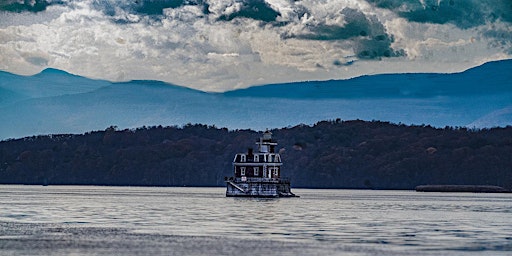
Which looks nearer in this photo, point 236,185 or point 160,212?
point 160,212

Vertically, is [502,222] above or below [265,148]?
below

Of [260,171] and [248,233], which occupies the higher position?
[260,171]

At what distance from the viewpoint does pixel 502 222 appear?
348ft

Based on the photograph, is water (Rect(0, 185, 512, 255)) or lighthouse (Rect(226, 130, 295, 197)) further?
lighthouse (Rect(226, 130, 295, 197))

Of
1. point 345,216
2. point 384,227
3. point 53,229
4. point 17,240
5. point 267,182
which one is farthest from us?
point 267,182

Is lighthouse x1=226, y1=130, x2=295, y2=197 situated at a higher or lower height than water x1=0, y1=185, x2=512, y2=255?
higher

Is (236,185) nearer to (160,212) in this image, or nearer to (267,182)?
(267,182)

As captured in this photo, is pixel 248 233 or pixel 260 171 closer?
pixel 248 233

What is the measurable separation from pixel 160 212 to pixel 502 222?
3718 cm

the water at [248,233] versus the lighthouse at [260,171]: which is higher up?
the lighthouse at [260,171]

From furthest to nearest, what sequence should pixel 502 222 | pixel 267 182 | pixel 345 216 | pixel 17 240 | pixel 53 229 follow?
pixel 267 182, pixel 345 216, pixel 502 222, pixel 53 229, pixel 17 240

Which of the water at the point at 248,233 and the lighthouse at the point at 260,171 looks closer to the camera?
the water at the point at 248,233

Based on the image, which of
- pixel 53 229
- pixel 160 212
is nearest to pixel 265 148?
pixel 160 212

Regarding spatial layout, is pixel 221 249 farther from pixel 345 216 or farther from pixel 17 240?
pixel 345 216
